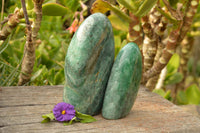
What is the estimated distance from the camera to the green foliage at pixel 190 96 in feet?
6.27

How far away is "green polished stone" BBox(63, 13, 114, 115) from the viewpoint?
0.83 meters

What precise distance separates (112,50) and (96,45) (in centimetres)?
8

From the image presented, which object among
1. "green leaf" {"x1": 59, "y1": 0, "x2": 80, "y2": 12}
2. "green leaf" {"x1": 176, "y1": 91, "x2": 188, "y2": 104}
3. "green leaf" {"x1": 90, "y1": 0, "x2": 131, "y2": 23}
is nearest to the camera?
"green leaf" {"x1": 90, "y1": 0, "x2": 131, "y2": 23}

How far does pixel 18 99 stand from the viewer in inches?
38.7

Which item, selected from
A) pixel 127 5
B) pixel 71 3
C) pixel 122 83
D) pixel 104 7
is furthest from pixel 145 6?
pixel 71 3

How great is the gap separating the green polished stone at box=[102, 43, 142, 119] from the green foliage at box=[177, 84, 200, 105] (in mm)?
1116

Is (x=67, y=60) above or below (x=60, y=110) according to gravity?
above

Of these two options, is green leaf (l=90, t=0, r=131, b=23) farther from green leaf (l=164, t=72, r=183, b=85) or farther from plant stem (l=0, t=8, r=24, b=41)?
green leaf (l=164, t=72, r=183, b=85)

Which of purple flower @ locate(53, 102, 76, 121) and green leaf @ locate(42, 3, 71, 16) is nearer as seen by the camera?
purple flower @ locate(53, 102, 76, 121)

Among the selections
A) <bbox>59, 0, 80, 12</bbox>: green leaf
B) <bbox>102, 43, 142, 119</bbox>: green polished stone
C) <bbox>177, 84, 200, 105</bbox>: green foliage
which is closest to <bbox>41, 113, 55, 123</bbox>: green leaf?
<bbox>102, 43, 142, 119</bbox>: green polished stone

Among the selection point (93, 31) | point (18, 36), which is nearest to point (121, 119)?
point (93, 31)

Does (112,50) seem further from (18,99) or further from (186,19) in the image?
(186,19)

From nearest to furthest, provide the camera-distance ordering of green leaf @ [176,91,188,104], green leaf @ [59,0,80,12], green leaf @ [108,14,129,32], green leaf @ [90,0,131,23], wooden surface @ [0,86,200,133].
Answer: wooden surface @ [0,86,200,133], green leaf @ [90,0,131,23], green leaf @ [108,14,129,32], green leaf @ [59,0,80,12], green leaf @ [176,91,188,104]

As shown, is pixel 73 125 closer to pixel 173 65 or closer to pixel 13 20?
pixel 13 20
